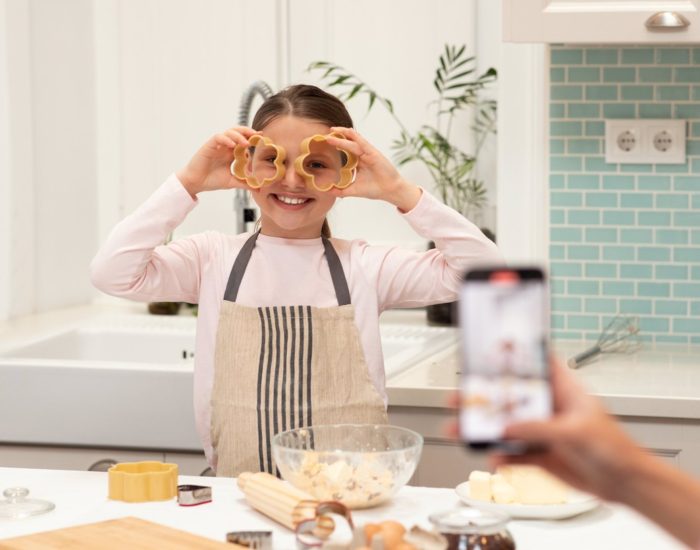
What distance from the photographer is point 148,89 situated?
3.37m

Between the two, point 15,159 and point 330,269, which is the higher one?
point 15,159

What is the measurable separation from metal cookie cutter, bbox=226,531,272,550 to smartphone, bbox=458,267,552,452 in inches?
24.2

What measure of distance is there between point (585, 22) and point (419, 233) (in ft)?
2.47

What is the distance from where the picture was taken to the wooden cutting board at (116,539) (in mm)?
1347

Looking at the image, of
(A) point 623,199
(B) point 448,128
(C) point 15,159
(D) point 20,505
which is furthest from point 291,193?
(C) point 15,159

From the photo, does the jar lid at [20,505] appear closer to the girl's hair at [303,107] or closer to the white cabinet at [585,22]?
the girl's hair at [303,107]

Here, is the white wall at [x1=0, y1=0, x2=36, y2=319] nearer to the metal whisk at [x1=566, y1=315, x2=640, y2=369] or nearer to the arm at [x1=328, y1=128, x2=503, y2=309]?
the arm at [x1=328, y1=128, x2=503, y2=309]

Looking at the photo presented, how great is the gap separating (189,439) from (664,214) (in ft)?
4.21

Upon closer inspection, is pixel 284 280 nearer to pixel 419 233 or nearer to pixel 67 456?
pixel 419 233

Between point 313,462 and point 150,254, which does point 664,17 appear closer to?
point 150,254

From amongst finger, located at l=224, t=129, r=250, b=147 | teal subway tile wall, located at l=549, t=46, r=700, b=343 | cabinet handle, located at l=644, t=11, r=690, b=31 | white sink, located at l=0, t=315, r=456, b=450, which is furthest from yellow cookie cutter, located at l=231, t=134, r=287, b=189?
teal subway tile wall, located at l=549, t=46, r=700, b=343

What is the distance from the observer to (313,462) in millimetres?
1513

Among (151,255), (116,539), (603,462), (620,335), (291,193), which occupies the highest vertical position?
(291,193)

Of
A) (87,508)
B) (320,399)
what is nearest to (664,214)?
(320,399)
